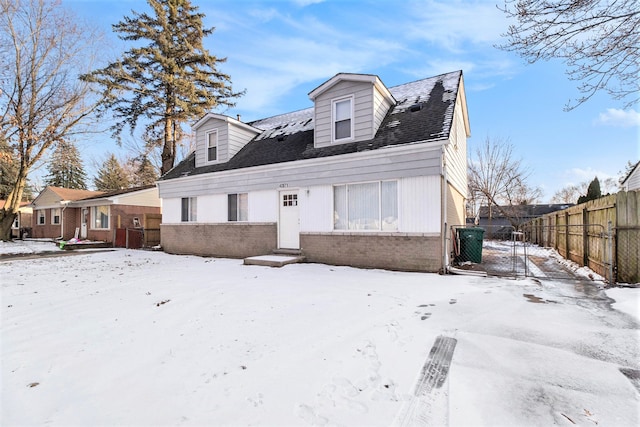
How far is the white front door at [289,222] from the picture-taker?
1074cm

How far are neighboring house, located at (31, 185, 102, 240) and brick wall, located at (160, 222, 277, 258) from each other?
12965 millimetres

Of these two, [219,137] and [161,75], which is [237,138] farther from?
[161,75]

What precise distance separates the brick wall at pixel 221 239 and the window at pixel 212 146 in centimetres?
319

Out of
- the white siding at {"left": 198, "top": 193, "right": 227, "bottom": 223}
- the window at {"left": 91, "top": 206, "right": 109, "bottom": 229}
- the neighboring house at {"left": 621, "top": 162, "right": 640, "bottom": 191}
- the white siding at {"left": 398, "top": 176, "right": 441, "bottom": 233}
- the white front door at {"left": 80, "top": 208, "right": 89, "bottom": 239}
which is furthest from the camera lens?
the white front door at {"left": 80, "top": 208, "right": 89, "bottom": 239}

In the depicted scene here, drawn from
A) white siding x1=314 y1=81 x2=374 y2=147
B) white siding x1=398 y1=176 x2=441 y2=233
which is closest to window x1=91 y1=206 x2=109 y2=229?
white siding x1=314 y1=81 x2=374 y2=147

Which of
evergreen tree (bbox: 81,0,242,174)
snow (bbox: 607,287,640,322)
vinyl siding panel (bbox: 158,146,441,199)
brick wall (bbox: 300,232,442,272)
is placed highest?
evergreen tree (bbox: 81,0,242,174)

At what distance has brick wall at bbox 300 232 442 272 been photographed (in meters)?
8.22

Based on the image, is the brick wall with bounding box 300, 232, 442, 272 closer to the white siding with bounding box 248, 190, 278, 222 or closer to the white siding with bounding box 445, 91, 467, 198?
the white siding with bounding box 248, 190, 278, 222

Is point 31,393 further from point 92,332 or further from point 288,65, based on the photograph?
point 288,65

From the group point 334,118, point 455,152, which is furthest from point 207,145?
point 455,152

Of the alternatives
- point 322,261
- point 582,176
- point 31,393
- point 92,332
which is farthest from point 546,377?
point 582,176

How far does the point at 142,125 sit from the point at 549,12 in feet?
74.9

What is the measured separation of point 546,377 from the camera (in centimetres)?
283

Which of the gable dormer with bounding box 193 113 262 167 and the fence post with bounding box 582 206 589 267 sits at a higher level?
the gable dormer with bounding box 193 113 262 167
